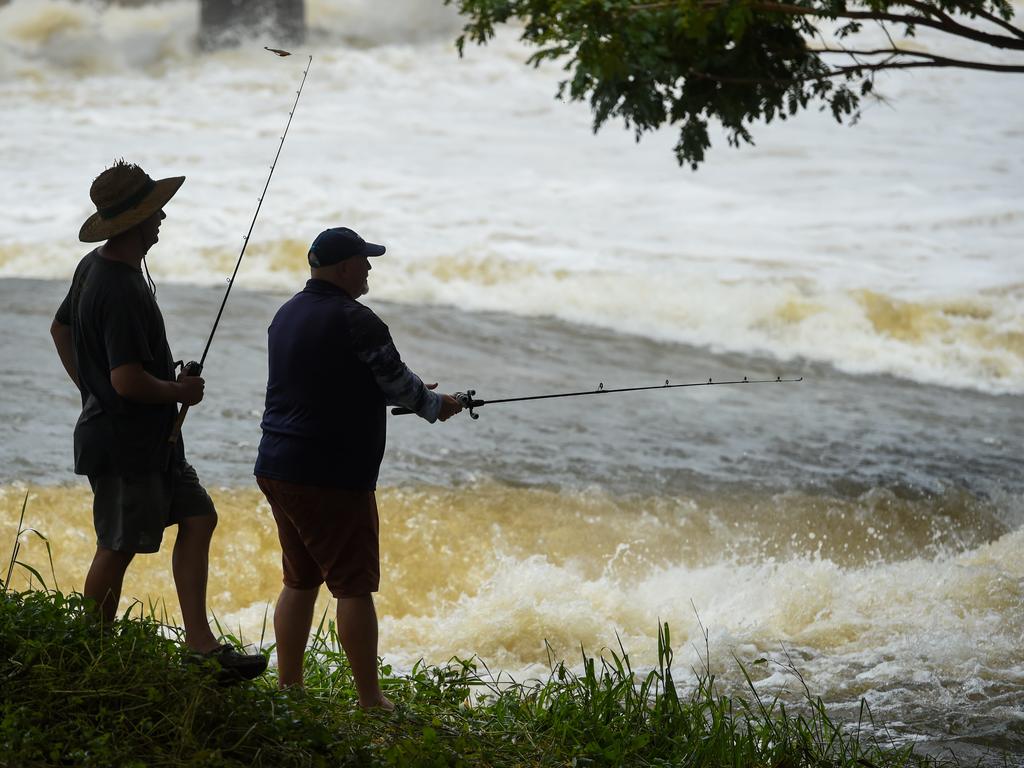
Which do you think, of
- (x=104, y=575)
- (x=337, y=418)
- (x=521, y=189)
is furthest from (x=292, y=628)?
(x=521, y=189)

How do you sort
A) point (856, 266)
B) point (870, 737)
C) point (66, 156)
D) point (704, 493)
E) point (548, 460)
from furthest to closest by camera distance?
1. point (66, 156)
2. point (856, 266)
3. point (548, 460)
4. point (704, 493)
5. point (870, 737)

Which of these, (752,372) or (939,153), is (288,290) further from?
(939,153)

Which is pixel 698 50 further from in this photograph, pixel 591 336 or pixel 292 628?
pixel 591 336

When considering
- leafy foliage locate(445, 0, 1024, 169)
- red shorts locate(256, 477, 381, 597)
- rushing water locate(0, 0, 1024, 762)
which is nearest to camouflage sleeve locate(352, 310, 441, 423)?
red shorts locate(256, 477, 381, 597)

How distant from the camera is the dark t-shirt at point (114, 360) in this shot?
4281 mm

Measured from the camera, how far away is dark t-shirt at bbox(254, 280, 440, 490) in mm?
4469

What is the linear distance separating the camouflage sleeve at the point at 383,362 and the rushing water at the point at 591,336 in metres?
2.67

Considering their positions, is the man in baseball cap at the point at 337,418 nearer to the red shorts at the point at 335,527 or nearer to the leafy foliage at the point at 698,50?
the red shorts at the point at 335,527

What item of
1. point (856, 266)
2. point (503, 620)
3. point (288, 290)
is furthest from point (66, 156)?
point (503, 620)

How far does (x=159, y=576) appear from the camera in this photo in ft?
24.7

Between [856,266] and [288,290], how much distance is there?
31.6 ft

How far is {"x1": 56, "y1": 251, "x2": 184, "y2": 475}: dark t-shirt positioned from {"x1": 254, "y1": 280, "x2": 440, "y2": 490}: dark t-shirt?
1.31 feet

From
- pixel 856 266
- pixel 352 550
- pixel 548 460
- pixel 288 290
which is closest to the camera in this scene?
pixel 352 550

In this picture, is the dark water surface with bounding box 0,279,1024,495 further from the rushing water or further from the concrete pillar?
the concrete pillar
